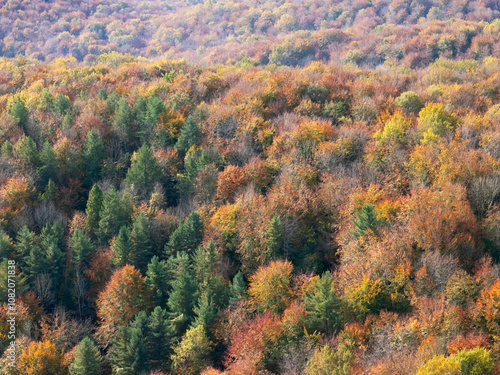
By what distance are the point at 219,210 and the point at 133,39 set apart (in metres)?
125

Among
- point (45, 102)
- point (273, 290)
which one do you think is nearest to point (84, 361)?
point (273, 290)

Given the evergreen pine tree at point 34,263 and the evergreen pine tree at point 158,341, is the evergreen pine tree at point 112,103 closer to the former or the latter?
the evergreen pine tree at point 34,263

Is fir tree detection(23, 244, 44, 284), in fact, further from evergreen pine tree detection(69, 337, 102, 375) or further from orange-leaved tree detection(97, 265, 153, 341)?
evergreen pine tree detection(69, 337, 102, 375)

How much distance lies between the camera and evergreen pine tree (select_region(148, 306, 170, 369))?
44906 mm

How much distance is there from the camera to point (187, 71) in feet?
307

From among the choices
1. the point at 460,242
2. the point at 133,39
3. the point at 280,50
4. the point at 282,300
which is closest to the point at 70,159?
the point at 282,300

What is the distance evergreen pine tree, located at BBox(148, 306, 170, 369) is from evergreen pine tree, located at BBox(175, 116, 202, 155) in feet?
97.7

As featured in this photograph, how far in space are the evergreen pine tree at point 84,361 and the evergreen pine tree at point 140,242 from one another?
535 inches

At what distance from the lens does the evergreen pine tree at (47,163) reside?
64.8m

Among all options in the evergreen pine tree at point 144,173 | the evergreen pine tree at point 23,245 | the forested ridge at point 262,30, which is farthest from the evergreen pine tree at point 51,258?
the forested ridge at point 262,30

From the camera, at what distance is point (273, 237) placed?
167 ft

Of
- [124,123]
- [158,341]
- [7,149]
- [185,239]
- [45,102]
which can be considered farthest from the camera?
[45,102]

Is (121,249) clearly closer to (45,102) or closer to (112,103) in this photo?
(112,103)

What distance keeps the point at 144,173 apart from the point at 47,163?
573 inches
